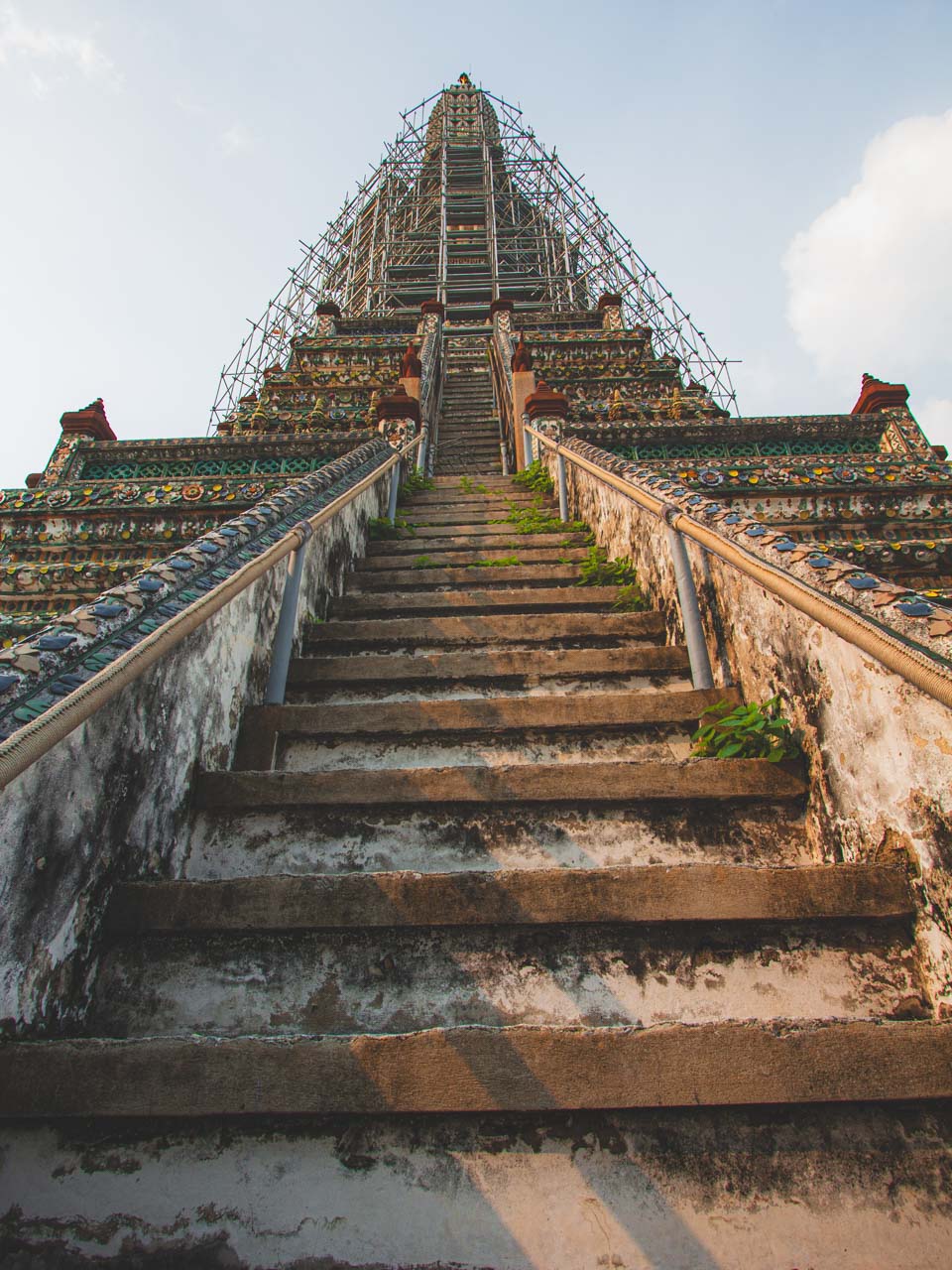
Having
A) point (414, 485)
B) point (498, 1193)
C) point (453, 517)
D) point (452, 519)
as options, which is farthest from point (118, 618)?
point (414, 485)

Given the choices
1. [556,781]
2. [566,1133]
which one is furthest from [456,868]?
[566,1133]

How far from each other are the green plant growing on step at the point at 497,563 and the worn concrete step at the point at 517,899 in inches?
120

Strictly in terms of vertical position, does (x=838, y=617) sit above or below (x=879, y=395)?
below

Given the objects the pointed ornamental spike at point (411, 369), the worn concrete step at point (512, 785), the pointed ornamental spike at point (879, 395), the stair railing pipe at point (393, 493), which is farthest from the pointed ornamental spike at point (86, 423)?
the pointed ornamental spike at point (879, 395)

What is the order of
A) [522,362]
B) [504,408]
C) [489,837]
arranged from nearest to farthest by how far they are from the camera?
[489,837], [522,362], [504,408]

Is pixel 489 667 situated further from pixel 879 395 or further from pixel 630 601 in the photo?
pixel 879 395

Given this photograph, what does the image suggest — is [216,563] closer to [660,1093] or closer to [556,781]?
[556,781]

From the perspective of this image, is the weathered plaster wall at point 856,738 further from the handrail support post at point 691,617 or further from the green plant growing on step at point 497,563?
the green plant growing on step at point 497,563

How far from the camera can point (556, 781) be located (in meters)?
2.26

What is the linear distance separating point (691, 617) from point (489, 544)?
245 cm

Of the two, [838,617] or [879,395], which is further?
[879,395]

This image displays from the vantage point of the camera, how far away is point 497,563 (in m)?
4.72

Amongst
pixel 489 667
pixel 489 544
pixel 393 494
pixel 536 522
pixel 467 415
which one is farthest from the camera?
pixel 467 415

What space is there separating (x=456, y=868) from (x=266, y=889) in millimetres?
600
